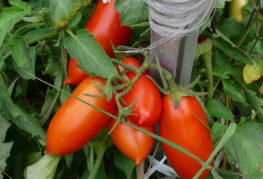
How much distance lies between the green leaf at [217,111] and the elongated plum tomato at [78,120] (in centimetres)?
24

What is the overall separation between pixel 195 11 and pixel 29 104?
0.98 metres

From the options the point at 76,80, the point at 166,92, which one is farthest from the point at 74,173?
the point at 166,92

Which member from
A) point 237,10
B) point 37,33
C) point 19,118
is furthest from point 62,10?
point 237,10

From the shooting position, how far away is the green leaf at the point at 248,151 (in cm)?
77

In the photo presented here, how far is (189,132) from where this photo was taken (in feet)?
2.43

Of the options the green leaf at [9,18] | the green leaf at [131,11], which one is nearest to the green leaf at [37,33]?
the green leaf at [9,18]

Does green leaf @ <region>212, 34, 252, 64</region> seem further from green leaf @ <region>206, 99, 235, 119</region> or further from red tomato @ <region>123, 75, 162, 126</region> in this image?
red tomato @ <region>123, 75, 162, 126</region>

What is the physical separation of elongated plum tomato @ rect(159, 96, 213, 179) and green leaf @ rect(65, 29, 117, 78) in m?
0.13

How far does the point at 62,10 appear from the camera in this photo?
0.80 m

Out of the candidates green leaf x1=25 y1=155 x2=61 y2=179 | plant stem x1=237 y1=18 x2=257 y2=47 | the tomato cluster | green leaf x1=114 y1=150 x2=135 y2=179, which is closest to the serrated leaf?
plant stem x1=237 y1=18 x2=257 y2=47

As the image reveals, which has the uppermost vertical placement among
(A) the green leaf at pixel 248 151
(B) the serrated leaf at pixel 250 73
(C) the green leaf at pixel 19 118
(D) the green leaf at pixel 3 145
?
(B) the serrated leaf at pixel 250 73

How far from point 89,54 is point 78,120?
13 centimetres

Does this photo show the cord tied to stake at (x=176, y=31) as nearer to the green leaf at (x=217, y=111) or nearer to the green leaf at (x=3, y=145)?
the green leaf at (x=217, y=111)

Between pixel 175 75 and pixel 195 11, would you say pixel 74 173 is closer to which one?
pixel 175 75
